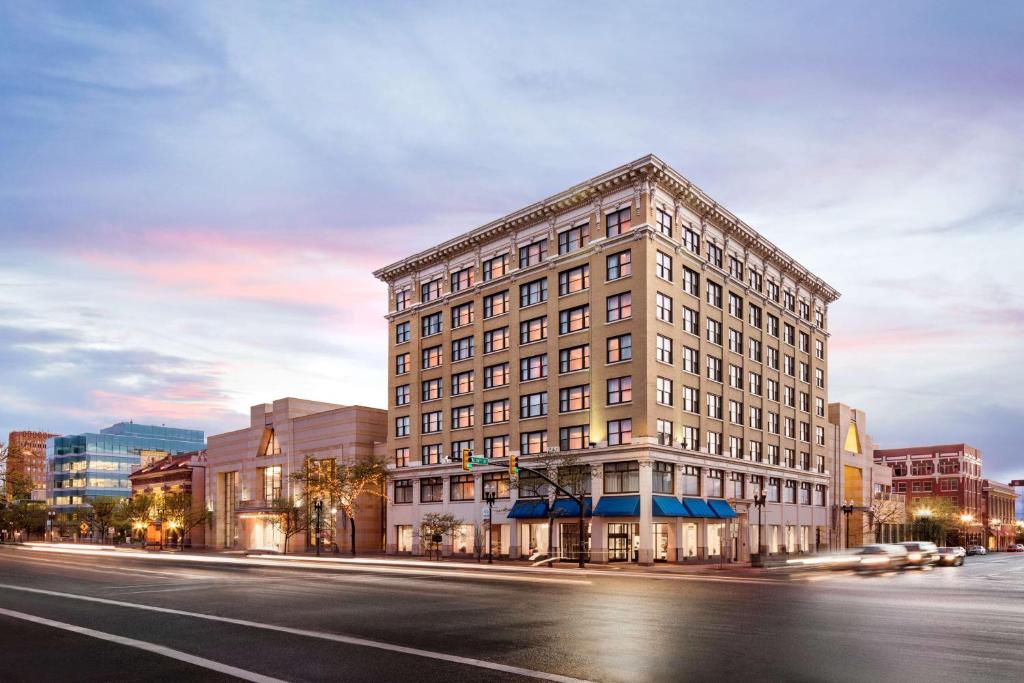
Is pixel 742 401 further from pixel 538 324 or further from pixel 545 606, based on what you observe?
pixel 545 606

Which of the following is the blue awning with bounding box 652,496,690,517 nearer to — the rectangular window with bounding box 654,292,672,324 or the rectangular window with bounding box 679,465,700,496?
the rectangular window with bounding box 679,465,700,496

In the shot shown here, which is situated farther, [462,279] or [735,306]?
[462,279]

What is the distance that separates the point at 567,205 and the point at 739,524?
30.2m

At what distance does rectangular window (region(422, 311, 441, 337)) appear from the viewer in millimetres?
80312

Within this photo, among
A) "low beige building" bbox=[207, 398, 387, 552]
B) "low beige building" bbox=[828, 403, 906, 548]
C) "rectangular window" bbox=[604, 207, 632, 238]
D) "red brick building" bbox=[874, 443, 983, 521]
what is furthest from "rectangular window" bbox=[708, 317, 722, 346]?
"red brick building" bbox=[874, 443, 983, 521]

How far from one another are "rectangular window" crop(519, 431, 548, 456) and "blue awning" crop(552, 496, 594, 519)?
196 inches

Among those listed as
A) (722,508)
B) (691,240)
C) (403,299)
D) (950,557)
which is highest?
(691,240)

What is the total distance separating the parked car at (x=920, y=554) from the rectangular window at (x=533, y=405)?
90.3 feet

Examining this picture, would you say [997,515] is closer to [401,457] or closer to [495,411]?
[401,457]

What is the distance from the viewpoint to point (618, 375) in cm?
6191

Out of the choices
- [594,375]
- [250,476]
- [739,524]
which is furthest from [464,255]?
[250,476]

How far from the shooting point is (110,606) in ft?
87.6

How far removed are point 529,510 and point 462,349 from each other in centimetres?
1775

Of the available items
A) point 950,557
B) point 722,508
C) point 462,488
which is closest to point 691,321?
point 722,508
